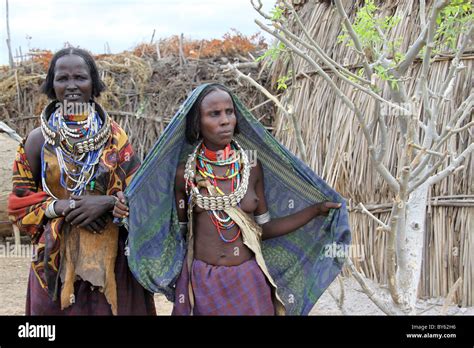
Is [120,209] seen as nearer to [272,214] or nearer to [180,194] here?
[180,194]

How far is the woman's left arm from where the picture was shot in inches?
136

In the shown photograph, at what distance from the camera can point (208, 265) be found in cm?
329

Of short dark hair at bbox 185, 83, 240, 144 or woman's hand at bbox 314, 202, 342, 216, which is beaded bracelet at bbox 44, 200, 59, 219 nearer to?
short dark hair at bbox 185, 83, 240, 144

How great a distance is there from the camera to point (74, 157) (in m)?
3.34

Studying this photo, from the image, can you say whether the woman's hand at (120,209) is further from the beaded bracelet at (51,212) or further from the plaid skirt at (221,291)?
the plaid skirt at (221,291)

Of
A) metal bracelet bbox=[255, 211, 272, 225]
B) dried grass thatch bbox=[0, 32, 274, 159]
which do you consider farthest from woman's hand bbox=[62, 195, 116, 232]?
dried grass thatch bbox=[0, 32, 274, 159]

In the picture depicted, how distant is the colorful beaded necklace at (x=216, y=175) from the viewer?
3.28 metres

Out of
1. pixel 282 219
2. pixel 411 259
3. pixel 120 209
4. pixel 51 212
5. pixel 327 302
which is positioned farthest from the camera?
pixel 327 302

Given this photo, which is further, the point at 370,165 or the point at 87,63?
the point at 370,165

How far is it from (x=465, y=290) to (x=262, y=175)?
267 centimetres

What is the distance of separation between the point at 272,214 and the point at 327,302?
3086mm

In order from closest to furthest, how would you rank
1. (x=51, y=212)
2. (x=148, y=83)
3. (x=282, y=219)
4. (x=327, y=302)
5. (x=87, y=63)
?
(x=51, y=212) → (x=87, y=63) → (x=282, y=219) → (x=327, y=302) → (x=148, y=83)
